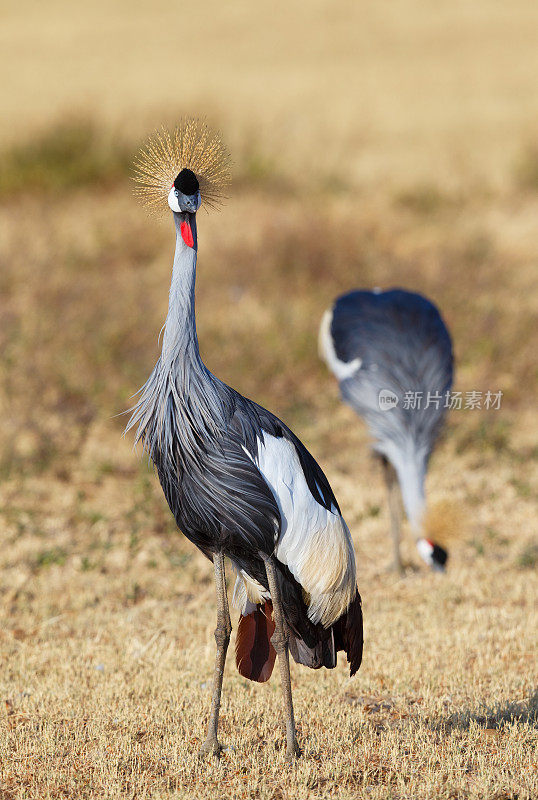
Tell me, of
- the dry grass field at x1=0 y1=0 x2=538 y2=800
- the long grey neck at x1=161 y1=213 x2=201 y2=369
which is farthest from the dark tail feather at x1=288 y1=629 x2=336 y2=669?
the long grey neck at x1=161 y1=213 x2=201 y2=369

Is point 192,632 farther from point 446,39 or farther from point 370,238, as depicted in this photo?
point 446,39

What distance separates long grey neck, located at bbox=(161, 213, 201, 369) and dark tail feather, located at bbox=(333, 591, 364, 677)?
3.66 ft

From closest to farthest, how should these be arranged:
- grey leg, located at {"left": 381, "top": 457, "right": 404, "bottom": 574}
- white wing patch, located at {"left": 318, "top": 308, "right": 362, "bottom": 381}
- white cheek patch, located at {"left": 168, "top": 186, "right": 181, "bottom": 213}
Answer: white cheek patch, located at {"left": 168, "top": 186, "right": 181, "bottom": 213} < grey leg, located at {"left": 381, "top": 457, "right": 404, "bottom": 574} < white wing patch, located at {"left": 318, "top": 308, "right": 362, "bottom": 381}

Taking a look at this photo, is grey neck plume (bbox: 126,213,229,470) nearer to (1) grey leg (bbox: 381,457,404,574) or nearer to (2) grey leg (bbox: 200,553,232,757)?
(2) grey leg (bbox: 200,553,232,757)

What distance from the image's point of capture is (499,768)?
3.40 metres

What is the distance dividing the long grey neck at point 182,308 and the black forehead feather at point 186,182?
0.26ft

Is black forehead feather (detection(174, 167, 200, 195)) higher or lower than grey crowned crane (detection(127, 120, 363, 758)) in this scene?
higher

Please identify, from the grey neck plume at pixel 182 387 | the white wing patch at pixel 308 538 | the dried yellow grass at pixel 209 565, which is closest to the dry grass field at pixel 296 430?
the dried yellow grass at pixel 209 565

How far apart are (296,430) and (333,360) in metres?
1.18

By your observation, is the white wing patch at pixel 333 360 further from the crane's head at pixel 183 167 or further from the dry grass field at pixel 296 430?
the crane's head at pixel 183 167

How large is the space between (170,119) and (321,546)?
12.1 metres

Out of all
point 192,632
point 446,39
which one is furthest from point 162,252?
point 446,39

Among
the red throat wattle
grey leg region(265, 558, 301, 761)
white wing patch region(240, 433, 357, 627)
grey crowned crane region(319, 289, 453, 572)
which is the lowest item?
grey leg region(265, 558, 301, 761)

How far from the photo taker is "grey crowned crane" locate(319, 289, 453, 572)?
19.1 feet
